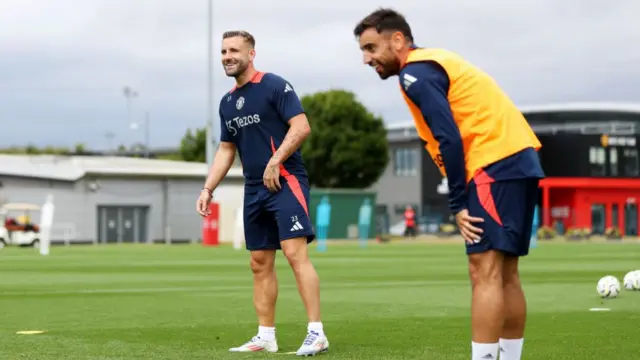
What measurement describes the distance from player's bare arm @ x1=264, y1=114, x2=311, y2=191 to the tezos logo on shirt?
27cm

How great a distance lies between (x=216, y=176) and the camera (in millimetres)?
9117

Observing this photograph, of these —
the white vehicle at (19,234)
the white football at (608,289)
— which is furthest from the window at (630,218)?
A: the white football at (608,289)

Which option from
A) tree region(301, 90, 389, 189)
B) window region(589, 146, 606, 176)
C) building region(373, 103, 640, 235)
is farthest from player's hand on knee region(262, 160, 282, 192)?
window region(589, 146, 606, 176)

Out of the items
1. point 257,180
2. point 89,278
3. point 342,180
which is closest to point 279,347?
point 257,180

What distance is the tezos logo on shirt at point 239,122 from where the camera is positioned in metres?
8.61

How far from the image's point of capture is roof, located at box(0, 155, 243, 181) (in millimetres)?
61000

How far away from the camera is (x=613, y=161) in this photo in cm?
8944

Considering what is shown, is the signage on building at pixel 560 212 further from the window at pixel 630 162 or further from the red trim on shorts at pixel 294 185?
the red trim on shorts at pixel 294 185

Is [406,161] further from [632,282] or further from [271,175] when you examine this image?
[271,175]

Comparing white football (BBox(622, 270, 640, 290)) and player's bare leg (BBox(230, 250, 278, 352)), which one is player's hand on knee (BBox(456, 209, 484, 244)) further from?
white football (BBox(622, 270, 640, 290))

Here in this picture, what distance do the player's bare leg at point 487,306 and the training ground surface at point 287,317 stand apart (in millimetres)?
1938

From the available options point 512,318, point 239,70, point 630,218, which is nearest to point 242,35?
point 239,70

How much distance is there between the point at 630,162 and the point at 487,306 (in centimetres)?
8677

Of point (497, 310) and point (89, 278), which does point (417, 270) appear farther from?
point (497, 310)
